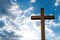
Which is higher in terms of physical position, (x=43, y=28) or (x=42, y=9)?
(x=42, y=9)

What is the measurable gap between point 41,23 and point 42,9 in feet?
3.33

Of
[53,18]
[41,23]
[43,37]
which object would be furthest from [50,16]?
[43,37]

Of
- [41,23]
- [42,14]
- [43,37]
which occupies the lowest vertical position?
[43,37]

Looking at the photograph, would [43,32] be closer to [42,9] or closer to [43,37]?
[43,37]

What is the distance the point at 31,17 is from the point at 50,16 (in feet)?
4.58

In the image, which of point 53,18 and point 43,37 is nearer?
point 43,37

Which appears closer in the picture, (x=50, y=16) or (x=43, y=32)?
(x=43, y=32)

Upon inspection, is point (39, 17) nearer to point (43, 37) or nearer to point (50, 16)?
point (50, 16)

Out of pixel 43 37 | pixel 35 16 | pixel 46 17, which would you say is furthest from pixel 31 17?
pixel 43 37

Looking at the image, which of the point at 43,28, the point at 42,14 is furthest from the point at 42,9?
the point at 43,28

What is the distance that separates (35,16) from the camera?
12055 mm

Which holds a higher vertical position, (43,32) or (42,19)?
(42,19)

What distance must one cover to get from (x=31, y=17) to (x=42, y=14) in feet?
2.68

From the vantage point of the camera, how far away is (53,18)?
1208cm
